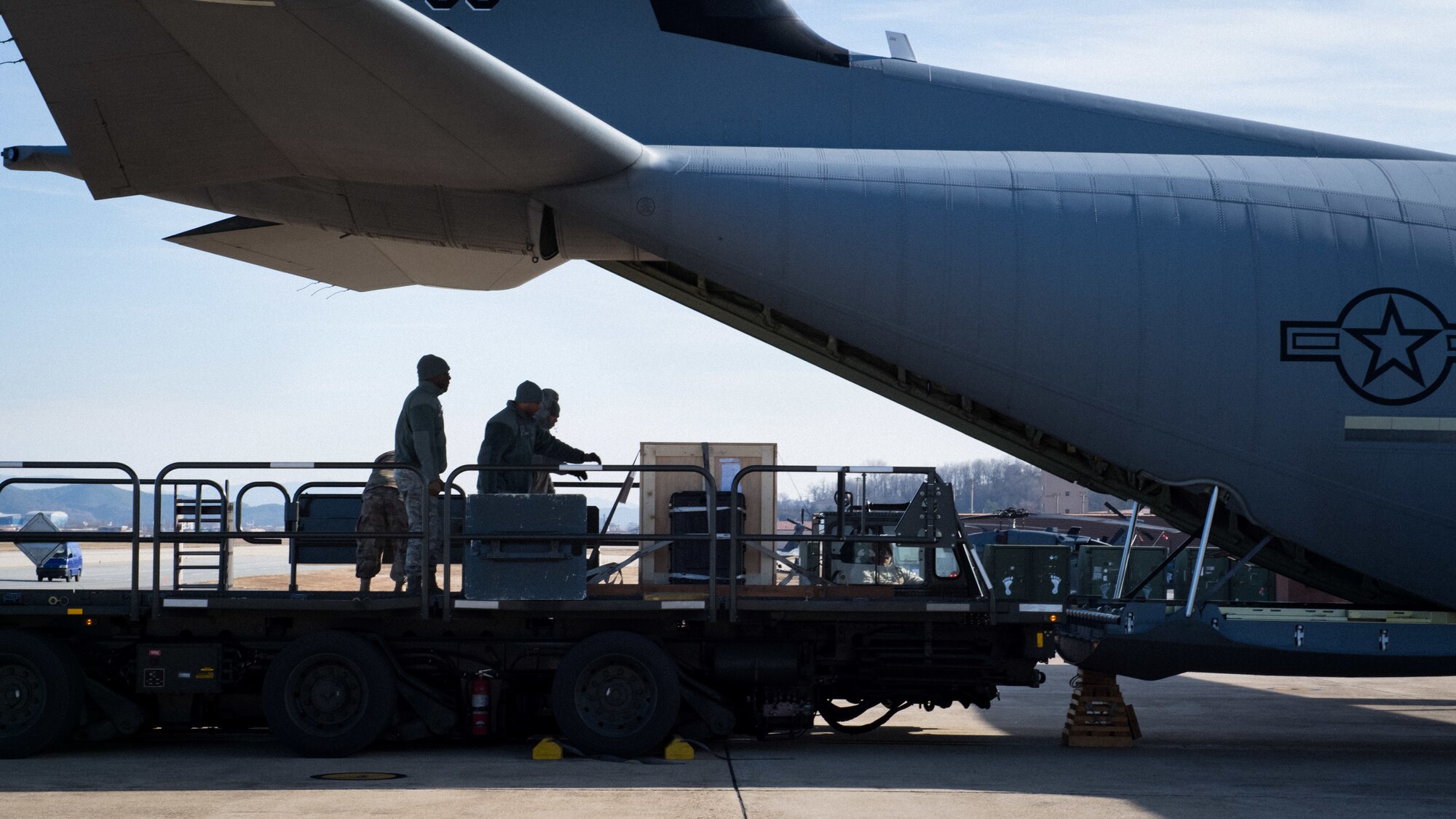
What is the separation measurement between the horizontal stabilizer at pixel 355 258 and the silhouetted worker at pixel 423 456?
148 centimetres

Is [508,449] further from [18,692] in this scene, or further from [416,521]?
[18,692]

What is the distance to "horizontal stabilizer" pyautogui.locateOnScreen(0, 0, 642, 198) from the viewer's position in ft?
27.3

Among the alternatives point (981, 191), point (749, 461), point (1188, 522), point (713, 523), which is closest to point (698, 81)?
point (981, 191)

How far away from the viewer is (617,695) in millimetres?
9742

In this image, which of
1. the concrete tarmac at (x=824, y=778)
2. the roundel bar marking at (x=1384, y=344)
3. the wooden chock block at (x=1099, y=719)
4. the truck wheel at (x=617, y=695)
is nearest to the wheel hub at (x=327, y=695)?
the concrete tarmac at (x=824, y=778)

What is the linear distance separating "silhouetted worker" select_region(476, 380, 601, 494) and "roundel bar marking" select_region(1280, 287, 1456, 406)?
567 cm

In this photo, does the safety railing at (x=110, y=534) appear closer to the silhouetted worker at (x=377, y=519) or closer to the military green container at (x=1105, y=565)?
the silhouetted worker at (x=377, y=519)

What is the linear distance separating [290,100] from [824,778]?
597 centimetres

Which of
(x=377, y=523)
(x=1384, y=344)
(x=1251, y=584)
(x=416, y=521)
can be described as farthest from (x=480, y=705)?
(x=1251, y=584)

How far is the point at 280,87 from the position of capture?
887 cm

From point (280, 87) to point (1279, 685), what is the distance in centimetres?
1317

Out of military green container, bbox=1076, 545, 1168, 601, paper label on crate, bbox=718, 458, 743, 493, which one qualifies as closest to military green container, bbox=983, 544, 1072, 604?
military green container, bbox=1076, 545, 1168, 601

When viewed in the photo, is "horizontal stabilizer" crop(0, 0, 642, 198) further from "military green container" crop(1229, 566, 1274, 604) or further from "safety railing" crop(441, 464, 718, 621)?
"military green container" crop(1229, 566, 1274, 604)

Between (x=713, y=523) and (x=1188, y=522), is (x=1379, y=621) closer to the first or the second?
(x=1188, y=522)
